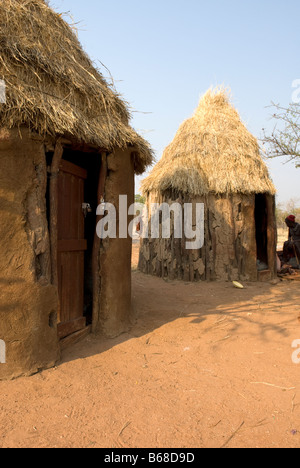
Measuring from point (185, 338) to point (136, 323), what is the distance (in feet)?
2.72

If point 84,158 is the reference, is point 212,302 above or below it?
below

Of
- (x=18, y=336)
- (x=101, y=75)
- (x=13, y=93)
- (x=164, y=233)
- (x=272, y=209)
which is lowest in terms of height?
(x=18, y=336)

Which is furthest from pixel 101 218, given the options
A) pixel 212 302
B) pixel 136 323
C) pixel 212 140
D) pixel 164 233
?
pixel 212 140

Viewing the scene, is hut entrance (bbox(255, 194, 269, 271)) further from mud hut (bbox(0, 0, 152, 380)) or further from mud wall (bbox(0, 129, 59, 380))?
mud wall (bbox(0, 129, 59, 380))

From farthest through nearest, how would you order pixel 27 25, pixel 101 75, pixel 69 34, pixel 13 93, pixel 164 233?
pixel 164 233, pixel 101 75, pixel 69 34, pixel 27 25, pixel 13 93

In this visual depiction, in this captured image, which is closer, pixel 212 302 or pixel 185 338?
pixel 185 338

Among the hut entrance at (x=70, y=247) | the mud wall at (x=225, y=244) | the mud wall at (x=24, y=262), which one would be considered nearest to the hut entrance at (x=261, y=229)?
the mud wall at (x=225, y=244)

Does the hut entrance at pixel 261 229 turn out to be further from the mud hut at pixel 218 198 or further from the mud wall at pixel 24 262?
the mud wall at pixel 24 262

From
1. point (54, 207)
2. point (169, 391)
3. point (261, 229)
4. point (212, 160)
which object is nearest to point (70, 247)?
point (54, 207)

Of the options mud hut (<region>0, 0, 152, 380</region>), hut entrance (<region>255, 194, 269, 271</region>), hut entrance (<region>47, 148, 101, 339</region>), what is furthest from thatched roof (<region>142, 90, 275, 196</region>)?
hut entrance (<region>47, 148, 101, 339</region>)

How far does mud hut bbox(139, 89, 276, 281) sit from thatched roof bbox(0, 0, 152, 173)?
416 cm

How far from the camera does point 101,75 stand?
4.86 m

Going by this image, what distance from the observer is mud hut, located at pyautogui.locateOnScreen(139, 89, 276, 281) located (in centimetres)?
859

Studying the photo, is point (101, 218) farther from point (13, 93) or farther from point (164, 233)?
point (164, 233)
